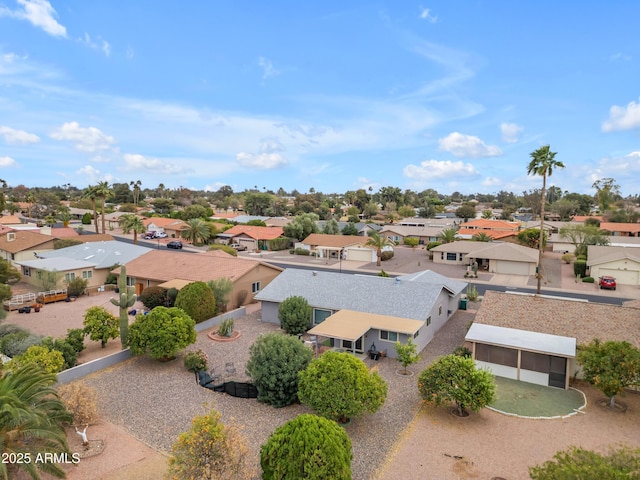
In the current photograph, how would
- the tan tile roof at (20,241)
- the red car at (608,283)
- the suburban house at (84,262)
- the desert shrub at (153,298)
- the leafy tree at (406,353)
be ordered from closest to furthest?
1. the leafy tree at (406,353)
2. the desert shrub at (153,298)
3. the suburban house at (84,262)
4. the red car at (608,283)
5. the tan tile roof at (20,241)

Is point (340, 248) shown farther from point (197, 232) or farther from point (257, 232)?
point (197, 232)

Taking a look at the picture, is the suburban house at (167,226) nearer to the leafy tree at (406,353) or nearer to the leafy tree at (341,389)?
the leafy tree at (406,353)

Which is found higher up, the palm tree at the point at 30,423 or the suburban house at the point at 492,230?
the suburban house at the point at 492,230

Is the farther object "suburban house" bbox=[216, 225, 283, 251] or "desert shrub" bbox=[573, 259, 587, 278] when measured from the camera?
"suburban house" bbox=[216, 225, 283, 251]

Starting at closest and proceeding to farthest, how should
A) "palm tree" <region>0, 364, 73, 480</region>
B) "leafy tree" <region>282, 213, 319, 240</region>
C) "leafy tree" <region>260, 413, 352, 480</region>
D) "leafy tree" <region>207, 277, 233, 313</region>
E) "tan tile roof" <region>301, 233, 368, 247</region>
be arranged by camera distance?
1. "leafy tree" <region>260, 413, 352, 480</region>
2. "palm tree" <region>0, 364, 73, 480</region>
3. "leafy tree" <region>207, 277, 233, 313</region>
4. "tan tile roof" <region>301, 233, 368, 247</region>
5. "leafy tree" <region>282, 213, 319, 240</region>

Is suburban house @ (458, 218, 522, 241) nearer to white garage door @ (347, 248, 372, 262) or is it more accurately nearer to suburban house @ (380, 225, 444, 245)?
suburban house @ (380, 225, 444, 245)

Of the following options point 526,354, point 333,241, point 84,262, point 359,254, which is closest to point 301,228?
point 333,241

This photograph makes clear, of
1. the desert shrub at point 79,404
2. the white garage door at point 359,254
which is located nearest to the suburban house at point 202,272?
the desert shrub at point 79,404

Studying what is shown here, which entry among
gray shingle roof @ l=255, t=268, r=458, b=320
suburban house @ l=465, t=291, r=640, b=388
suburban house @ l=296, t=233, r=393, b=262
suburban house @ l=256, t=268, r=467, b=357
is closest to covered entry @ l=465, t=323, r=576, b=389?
suburban house @ l=465, t=291, r=640, b=388

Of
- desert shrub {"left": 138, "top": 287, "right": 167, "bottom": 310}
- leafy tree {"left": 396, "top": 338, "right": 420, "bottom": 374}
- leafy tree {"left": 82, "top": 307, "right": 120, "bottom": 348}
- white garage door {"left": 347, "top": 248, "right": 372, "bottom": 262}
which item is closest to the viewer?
leafy tree {"left": 396, "top": 338, "right": 420, "bottom": 374}
